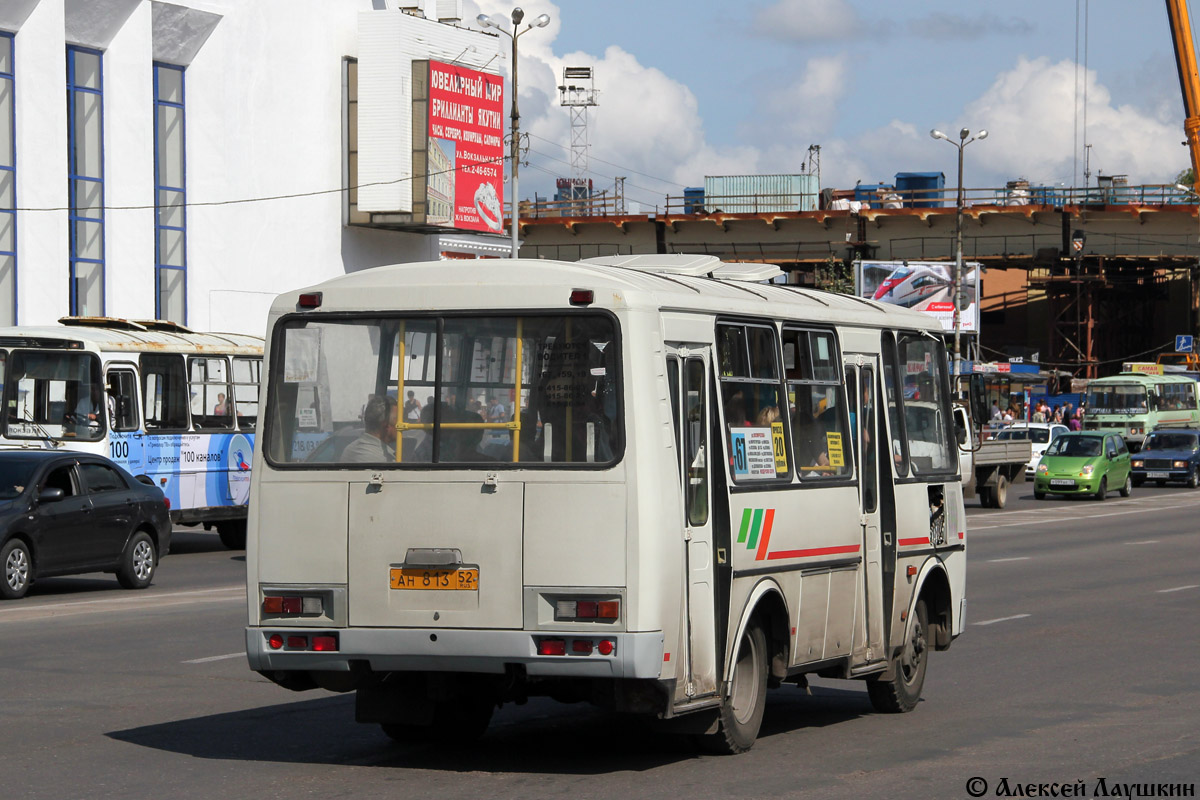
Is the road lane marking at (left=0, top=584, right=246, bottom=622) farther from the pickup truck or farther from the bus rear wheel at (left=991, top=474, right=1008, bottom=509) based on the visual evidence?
the bus rear wheel at (left=991, top=474, right=1008, bottom=509)

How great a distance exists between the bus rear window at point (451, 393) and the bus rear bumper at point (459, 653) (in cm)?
84

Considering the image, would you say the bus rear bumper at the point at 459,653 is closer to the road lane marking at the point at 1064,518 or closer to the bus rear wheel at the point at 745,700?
the bus rear wheel at the point at 745,700

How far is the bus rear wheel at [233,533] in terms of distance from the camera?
86.0ft

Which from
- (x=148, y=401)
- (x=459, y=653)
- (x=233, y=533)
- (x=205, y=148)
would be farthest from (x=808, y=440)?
(x=205, y=148)

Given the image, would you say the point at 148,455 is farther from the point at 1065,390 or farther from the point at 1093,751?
the point at 1065,390

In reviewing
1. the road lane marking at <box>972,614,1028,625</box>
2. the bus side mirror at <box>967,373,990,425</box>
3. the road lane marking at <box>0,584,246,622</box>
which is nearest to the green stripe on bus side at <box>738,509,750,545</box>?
the bus side mirror at <box>967,373,990,425</box>

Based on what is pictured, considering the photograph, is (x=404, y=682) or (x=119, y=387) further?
(x=119, y=387)

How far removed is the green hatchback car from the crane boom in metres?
24.5

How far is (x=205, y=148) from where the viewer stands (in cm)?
4056

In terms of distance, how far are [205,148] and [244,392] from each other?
669 inches

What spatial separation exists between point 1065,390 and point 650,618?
7135 centimetres

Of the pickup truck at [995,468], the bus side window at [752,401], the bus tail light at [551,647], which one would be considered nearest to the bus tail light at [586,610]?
the bus tail light at [551,647]

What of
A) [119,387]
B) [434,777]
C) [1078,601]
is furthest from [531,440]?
[119,387]

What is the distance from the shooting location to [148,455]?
23.5 meters
